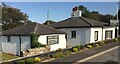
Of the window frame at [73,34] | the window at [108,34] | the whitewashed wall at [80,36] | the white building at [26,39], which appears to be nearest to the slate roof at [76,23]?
the whitewashed wall at [80,36]

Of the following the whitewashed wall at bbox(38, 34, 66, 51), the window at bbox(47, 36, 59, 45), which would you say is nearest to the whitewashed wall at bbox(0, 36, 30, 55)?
the whitewashed wall at bbox(38, 34, 66, 51)

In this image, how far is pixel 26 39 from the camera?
A: 25891mm

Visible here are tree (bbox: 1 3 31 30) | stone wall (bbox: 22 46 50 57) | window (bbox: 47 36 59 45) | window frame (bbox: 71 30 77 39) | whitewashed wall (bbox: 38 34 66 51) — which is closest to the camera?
stone wall (bbox: 22 46 50 57)

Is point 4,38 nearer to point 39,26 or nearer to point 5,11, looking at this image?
point 39,26

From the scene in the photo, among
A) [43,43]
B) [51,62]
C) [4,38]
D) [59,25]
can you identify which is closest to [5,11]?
[59,25]

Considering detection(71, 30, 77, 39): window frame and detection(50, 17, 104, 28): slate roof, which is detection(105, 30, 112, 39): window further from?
detection(71, 30, 77, 39): window frame

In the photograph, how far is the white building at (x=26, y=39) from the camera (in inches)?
1026

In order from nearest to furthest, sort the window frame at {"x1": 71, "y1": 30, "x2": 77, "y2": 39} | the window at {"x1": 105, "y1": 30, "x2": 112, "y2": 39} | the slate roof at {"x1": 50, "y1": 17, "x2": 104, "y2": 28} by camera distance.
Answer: the slate roof at {"x1": 50, "y1": 17, "x2": 104, "y2": 28} → the window frame at {"x1": 71, "y1": 30, "x2": 77, "y2": 39} → the window at {"x1": 105, "y1": 30, "x2": 112, "y2": 39}

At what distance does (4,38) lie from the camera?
28.5 metres

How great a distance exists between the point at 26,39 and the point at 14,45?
6.61 ft

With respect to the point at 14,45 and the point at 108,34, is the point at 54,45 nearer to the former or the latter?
the point at 14,45

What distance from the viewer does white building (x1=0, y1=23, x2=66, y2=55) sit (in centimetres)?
2606

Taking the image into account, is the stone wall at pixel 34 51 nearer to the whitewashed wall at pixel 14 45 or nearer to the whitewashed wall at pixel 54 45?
the whitewashed wall at pixel 54 45

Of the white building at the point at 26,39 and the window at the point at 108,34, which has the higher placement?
the white building at the point at 26,39
